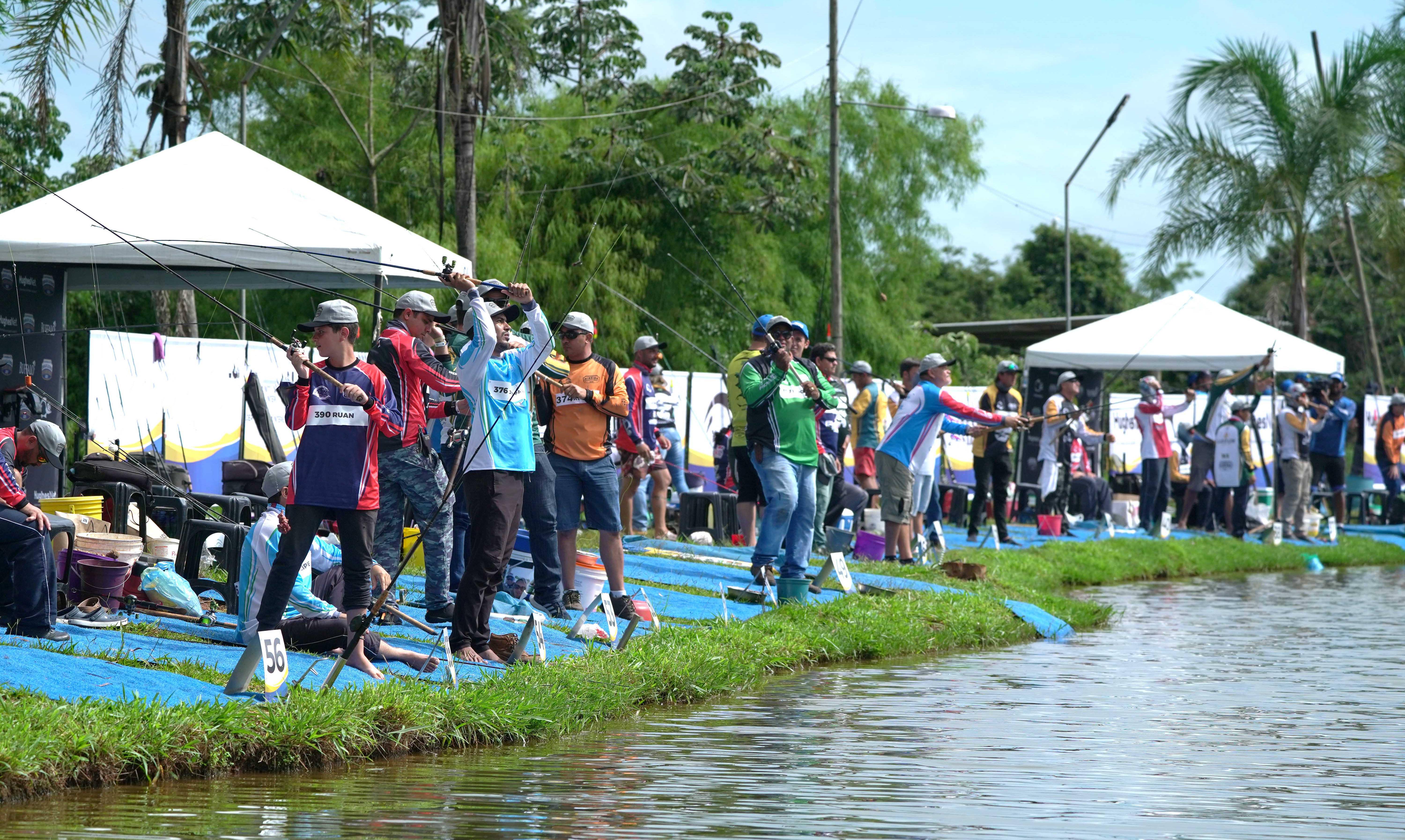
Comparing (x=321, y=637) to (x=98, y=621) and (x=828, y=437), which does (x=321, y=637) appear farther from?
(x=828, y=437)

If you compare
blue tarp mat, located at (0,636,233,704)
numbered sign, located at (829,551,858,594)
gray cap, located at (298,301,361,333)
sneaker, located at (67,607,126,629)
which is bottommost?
blue tarp mat, located at (0,636,233,704)

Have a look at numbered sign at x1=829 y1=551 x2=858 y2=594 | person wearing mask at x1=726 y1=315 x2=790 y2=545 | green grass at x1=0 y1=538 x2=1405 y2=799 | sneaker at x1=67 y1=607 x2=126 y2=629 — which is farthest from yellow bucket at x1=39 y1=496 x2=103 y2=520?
numbered sign at x1=829 y1=551 x2=858 y2=594

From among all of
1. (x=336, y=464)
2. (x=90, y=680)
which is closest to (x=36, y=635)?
(x=90, y=680)

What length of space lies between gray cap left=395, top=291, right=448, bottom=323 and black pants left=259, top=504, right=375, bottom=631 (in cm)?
142

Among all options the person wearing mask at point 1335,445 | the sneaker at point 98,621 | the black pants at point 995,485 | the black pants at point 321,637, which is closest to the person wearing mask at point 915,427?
the black pants at point 995,485

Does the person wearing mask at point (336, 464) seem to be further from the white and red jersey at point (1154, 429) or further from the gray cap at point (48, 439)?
the white and red jersey at point (1154, 429)

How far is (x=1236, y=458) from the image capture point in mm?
20641

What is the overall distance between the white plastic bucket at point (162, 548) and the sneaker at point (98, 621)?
68.4 inches

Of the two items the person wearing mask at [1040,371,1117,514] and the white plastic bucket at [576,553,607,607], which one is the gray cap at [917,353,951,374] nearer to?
the person wearing mask at [1040,371,1117,514]

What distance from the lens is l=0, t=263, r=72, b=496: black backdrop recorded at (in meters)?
11.8

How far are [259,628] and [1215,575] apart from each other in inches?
519

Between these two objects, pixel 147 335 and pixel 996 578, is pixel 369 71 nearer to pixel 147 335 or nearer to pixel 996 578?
pixel 147 335

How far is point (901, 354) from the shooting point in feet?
113

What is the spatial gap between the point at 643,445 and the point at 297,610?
12.3ft
